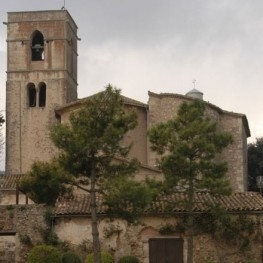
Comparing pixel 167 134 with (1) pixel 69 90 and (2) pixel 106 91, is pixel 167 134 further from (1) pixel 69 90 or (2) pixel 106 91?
(1) pixel 69 90

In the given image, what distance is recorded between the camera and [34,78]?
169 ft

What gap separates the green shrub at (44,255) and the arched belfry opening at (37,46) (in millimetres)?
26178

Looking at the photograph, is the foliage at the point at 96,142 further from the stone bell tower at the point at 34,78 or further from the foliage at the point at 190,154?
the stone bell tower at the point at 34,78

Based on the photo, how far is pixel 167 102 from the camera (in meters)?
41.2

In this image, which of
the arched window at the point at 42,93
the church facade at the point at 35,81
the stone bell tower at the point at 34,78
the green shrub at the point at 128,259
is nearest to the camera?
the green shrub at the point at 128,259

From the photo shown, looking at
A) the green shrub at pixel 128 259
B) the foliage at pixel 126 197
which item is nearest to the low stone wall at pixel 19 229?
the green shrub at pixel 128 259

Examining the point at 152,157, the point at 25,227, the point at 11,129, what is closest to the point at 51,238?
the point at 25,227

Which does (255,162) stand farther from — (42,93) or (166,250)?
(166,250)

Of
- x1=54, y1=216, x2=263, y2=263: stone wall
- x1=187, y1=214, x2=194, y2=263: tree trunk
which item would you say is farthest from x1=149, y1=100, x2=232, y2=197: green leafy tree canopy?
x1=54, y1=216, x2=263, y2=263: stone wall

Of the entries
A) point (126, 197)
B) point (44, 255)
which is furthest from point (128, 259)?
point (126, 197)

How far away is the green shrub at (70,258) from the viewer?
28594 millimetres

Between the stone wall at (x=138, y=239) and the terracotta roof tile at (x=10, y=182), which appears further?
the terracotta roof tile at (x=10, y=182)

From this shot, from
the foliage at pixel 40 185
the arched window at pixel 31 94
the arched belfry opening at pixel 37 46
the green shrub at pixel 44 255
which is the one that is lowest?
the green shrub at pixel 44 255

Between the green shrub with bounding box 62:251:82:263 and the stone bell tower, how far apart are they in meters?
20.8
